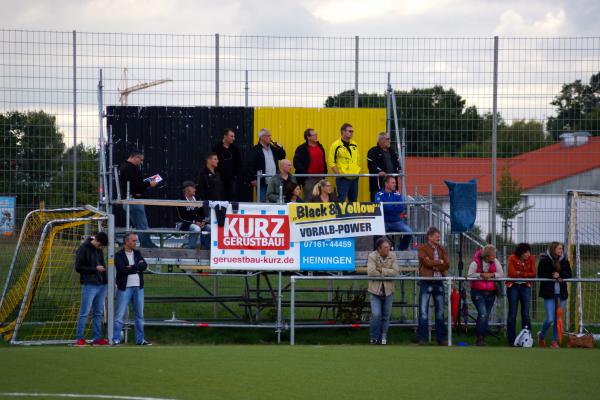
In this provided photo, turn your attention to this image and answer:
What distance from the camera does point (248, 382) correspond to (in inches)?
405

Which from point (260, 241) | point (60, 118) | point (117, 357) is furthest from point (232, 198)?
point (117, 357)

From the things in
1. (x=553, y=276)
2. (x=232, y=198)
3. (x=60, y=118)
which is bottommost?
(x=553, y=276)

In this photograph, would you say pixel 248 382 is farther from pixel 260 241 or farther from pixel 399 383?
pixel 260 241

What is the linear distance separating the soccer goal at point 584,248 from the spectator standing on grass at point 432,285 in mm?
2571

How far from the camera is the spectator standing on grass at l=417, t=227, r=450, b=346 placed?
15914mm

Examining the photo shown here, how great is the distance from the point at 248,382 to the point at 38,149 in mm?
9358

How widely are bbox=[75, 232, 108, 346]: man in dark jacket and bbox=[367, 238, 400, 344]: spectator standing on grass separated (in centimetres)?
454

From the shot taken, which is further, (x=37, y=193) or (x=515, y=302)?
(x=37, y=193)

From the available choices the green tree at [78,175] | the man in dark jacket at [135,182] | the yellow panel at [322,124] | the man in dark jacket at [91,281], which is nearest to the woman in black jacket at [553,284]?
the yellow panel at [322,124]

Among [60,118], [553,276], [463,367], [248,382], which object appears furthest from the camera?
[60,118]

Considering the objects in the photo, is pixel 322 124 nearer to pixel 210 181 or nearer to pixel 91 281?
pixel 210 181

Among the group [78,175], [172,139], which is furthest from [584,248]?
[78,175]

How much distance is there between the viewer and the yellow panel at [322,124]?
19000mm

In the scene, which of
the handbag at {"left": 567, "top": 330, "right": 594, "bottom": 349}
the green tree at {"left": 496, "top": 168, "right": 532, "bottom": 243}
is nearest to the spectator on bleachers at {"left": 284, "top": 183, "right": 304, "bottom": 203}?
the green tree at {"left": 496, "top": 168, "right": 532, "bottom": 243}
